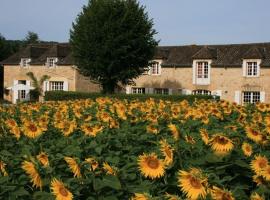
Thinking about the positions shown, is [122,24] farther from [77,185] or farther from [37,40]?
[37,40]

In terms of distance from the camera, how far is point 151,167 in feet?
11.0

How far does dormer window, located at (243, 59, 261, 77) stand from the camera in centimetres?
3888

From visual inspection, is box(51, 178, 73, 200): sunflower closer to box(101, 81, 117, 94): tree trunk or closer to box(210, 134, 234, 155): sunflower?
box(210, 134, 234, 155): sunflower

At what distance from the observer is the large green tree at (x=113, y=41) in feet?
112

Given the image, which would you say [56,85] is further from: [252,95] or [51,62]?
[252,95]

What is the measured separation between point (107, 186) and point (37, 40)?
102 metres

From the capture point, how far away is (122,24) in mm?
34344

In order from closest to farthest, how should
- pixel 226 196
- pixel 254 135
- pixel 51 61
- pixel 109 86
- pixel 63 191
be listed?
pixel 226 196
pixel 63 191
pixel 254 135
pixel 109 86
pixel 51 61

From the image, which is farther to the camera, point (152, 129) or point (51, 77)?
point (51, 77)

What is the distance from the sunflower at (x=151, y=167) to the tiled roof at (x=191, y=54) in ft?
119

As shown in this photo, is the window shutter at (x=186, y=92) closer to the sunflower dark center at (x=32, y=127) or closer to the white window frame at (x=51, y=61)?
the white window frame at (x=51, y=61)

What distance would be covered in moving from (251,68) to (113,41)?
12.2 metres

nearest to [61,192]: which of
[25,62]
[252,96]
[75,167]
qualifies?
[75,167]

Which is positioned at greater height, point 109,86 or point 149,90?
point 109,86
